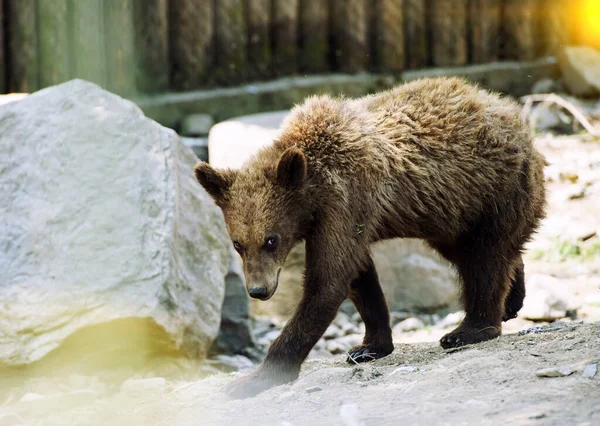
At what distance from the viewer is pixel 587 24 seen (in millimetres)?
11656

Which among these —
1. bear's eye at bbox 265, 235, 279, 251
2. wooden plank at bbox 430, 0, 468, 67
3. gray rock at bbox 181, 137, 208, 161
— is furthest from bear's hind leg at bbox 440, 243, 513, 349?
wooden plank at bbox 430, 0, 468, 67

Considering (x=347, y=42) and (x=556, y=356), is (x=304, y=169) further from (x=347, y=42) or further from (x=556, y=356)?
(x=347, y=42)

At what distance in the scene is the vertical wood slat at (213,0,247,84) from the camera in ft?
32.6

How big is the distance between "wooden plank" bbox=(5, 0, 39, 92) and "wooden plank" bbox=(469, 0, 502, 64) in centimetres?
522

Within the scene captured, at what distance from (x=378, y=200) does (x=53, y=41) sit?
4.82 meters

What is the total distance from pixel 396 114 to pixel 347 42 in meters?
5.33

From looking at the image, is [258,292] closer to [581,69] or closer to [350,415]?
[350,415]

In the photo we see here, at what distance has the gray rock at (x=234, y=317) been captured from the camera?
7.34 m

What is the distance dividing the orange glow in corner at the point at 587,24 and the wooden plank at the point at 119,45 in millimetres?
5886

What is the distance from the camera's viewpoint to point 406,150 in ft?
17.5

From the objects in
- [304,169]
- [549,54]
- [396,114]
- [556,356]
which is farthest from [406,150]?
[549,54]

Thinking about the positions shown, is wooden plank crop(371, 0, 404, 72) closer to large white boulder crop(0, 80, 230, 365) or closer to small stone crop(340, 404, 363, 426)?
large white boulder crop(0, 80, 230, 365)

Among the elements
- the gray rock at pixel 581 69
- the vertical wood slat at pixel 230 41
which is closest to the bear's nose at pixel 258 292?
the vertical wood slat at pixel 230 41

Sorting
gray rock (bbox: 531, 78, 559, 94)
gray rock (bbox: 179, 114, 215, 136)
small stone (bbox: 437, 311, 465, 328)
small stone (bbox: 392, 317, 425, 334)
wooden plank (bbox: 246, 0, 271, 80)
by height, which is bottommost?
small stone (bbox: 392, 317, 425, 334)
